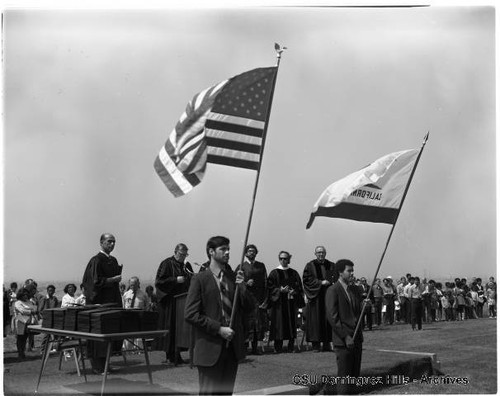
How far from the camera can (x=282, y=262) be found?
12.5 m

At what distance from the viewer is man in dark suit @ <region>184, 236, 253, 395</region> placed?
619 cm

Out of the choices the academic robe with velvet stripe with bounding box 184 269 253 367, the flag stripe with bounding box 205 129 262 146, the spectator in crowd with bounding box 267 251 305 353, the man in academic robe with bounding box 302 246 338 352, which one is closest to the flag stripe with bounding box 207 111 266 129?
the flag stripe with bounding box 205 129 262 146

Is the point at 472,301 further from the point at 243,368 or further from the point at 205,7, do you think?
the point at 205,7

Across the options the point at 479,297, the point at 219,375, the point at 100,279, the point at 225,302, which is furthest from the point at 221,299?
the point at 479,297

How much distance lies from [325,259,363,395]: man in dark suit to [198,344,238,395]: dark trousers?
1.92 meters

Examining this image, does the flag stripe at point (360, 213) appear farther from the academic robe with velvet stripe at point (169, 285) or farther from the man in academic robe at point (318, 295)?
the man in academic robe at point (318, 295)

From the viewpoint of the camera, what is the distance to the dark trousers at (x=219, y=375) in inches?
246

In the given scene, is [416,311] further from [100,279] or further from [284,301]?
[100,279]

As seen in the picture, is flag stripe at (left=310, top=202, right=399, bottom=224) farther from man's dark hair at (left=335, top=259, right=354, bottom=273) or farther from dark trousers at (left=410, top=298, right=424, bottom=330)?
dark trousers at (left=410, top=298, right=424, bottom=330)

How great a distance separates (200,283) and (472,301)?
17569 mm

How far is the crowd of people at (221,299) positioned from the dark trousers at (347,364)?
0.12 m

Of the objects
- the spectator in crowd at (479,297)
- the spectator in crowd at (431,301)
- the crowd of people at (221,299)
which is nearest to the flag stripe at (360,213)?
the crowd of people at (221,299)

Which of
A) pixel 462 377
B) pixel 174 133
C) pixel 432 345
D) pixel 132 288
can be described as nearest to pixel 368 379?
pixel 462 377

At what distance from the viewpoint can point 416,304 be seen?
1806 cm
